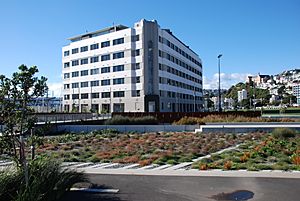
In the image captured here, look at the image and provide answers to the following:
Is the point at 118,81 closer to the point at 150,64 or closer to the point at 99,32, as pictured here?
the point at 150,64

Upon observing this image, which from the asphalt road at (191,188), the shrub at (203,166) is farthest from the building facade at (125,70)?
the asphalt road at (191,188)

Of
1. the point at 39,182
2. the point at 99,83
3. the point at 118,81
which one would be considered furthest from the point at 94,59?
the point at 39,182

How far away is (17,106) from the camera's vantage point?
26.0ft

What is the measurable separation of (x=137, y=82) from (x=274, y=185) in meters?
65.5

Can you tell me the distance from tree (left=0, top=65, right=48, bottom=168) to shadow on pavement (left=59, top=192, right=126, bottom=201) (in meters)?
1.29

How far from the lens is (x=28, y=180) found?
723cm

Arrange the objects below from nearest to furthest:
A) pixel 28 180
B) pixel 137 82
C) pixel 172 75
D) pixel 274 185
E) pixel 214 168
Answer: pixel 28 180, pixel 274 185, pixel 214 168, pixel 137 82, pixel 172 75

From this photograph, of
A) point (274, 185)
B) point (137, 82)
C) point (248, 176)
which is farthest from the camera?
point (137, 82)

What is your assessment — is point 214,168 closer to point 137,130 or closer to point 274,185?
point 274,185

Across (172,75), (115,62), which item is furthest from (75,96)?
(172,75)

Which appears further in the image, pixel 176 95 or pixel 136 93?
pixel 176 95

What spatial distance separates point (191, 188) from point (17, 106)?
482 cm

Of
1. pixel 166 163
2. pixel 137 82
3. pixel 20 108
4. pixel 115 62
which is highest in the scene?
pixel 115 62

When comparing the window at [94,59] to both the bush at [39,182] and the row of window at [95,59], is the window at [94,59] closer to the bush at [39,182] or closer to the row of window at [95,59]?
the row of window at [95,59]
